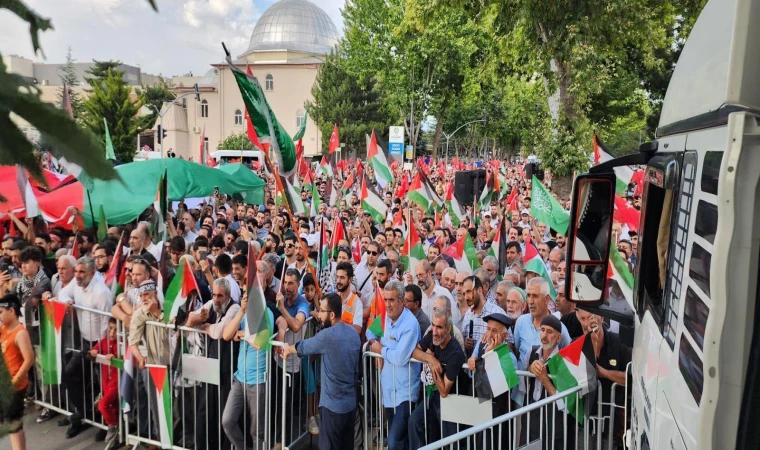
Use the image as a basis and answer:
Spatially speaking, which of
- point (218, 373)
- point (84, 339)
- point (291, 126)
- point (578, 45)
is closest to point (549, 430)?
point (218, 373)

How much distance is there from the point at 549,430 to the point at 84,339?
4.85 m

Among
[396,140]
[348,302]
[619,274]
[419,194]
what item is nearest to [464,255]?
[348,302]

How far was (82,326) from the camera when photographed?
6.91m

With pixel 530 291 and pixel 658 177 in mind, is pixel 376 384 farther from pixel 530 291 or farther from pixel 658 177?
pixel 658 177

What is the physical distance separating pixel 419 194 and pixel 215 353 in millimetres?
7908

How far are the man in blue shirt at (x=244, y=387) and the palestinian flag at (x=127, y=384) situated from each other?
1.10 meters

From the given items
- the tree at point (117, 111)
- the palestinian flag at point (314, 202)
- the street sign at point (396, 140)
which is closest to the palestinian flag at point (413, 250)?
the palestinian flag at point (314, 202)

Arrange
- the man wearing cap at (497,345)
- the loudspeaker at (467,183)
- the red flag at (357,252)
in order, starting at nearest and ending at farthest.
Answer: the man wearing cap at (497,345) < the red flag at (357,252) < the loudspeaker at (467,183)

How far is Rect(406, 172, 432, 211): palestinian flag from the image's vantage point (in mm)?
13461

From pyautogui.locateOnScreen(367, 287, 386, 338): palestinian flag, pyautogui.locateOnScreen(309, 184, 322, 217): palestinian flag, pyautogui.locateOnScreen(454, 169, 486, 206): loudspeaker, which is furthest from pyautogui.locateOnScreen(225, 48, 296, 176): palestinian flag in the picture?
pyautogui.locateOnScreen(454, 169, 486, 206): loudspeaker

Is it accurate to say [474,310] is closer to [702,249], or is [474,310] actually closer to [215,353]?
[215,353]

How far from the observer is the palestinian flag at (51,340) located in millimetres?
6797

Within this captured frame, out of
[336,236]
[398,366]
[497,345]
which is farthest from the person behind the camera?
[336,236]

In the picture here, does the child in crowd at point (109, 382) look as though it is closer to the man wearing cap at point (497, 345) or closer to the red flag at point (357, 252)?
the man wearing cap at point (497, 345)
